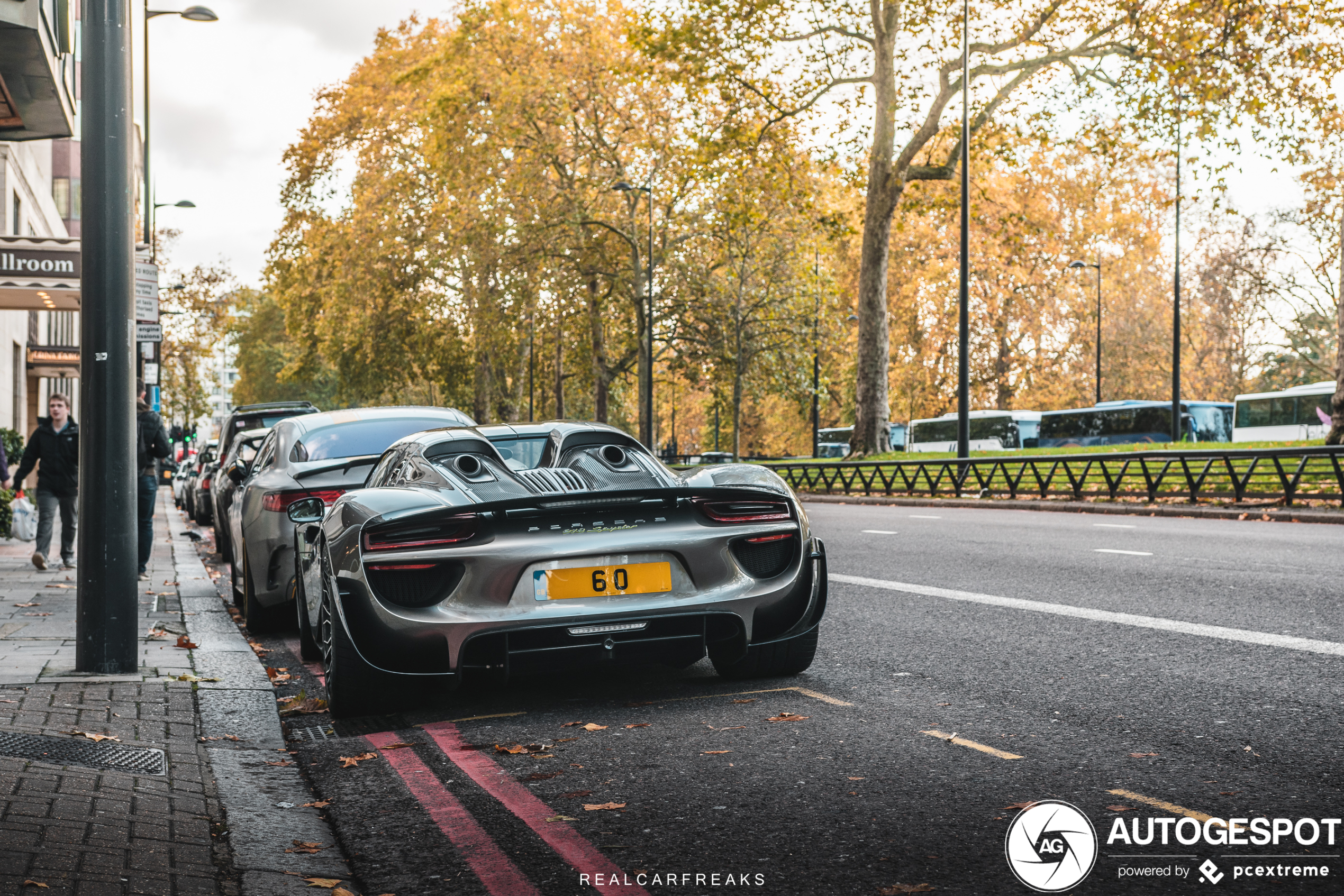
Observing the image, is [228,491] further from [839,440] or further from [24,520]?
[839,440]

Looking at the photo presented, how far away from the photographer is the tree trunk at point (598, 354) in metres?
44.2

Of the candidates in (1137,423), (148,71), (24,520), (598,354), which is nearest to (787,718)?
(24,520)

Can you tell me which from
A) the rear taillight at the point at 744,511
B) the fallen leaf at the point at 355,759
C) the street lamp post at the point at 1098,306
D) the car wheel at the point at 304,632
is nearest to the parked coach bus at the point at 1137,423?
the street lamp post at the point at 1098,306

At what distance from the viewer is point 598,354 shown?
45.2 metres

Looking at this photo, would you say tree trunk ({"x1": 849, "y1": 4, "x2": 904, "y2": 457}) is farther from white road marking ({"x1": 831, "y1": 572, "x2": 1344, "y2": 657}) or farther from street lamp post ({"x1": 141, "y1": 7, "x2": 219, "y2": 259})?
white road marking ({"x1": 831, "y1": 572, "x2": 1344, "y2": 657})

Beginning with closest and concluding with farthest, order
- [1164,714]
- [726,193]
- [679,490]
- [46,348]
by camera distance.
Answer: [1164,714] → [679,490] → [726,193] → [46,348]

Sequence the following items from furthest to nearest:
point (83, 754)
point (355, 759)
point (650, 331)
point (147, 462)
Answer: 1. point (650, 331)
2. point (147, 462)
3. point (355, 759)
4. point (83, 754)

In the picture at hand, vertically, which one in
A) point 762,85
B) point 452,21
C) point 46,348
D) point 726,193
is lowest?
point 46,348

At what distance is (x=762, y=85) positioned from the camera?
102ft

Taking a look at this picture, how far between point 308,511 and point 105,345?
1.35m

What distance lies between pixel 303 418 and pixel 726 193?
2462cm

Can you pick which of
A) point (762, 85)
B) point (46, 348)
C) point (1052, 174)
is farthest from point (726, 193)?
point (1052, 174)

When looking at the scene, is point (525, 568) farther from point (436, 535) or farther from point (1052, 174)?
point (1052, 174)

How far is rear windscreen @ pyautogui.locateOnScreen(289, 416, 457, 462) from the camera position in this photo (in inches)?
354
